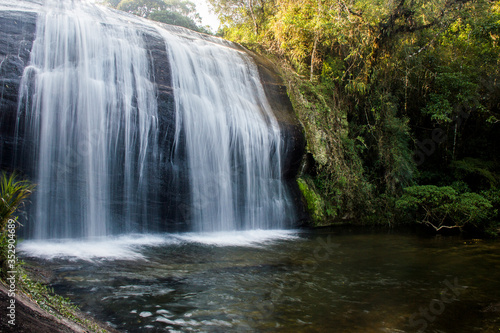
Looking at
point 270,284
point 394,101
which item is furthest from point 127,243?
point 394,101

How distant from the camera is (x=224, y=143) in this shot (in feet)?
31.0

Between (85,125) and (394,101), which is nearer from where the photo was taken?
(85,125)

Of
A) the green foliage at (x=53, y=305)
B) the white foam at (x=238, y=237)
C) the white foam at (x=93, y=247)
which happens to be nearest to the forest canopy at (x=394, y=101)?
the white foam at (x=238, y=237)

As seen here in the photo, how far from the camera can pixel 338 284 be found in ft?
17.2

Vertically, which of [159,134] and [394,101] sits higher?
[394,101]

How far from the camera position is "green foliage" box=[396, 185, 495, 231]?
1029 centimetres

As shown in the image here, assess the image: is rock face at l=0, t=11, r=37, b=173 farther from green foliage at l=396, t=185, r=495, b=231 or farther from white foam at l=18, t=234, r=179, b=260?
green foliage at l=396, t=185, r=495, b=231

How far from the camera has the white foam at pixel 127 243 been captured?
5.84 meters

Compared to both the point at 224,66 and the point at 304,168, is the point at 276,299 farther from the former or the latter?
the point at 224,66

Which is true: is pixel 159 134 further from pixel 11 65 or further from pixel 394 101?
pixel 394 101

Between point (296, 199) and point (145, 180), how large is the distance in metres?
4.65

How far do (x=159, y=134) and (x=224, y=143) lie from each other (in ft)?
6.07

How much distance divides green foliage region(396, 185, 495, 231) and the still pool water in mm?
2650

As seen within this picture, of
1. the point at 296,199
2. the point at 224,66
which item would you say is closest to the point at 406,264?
the point at 296,199
